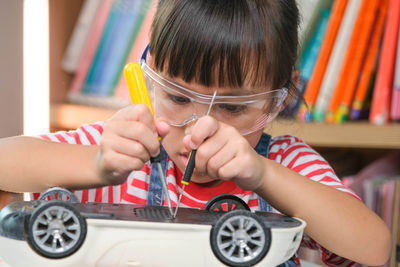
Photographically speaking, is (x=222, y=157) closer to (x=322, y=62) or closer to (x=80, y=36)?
(x=322, y=62)

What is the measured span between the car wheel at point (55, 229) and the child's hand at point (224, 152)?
17cm

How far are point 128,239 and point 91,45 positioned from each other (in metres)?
1.14

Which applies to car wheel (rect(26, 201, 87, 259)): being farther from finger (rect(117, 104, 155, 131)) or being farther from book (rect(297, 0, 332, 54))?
book (rect(297, 0, 332, 54))

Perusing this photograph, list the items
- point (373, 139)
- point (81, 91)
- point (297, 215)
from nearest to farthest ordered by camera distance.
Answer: point (297, 215) → point (373, 139) → point (81, 91)

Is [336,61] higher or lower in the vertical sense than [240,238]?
higher

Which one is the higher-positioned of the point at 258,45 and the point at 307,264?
the point at 258,45

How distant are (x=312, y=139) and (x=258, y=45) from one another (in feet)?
1.69

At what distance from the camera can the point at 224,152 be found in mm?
614

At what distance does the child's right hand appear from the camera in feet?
1.94

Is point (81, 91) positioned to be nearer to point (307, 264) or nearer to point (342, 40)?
point (342, 40)

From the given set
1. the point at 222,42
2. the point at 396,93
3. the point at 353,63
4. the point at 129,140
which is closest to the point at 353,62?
the point at 353,63

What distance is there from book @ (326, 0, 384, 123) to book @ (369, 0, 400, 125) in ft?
0.13

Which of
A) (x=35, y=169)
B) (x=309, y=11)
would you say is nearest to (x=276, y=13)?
(x=35, y=169)

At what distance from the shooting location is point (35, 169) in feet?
2.35
